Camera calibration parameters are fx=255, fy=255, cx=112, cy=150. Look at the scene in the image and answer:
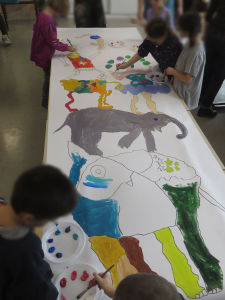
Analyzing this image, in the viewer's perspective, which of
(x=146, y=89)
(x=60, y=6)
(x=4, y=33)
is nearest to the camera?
(x=60, y=6)

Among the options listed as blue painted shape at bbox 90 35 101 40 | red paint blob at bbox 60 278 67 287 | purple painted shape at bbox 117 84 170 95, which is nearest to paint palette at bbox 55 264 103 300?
red paint blob at bbox 60 278 67 287

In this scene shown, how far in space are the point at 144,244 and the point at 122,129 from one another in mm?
552

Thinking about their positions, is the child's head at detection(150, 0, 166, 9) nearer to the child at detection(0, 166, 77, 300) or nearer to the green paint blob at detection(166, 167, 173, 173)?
the child at detection(0, 166, 77, 300)

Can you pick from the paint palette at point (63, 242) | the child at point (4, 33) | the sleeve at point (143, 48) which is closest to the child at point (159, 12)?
the paint palette at point (63, 242)

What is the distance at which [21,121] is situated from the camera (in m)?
1.99

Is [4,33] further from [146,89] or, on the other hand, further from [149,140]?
[149,140]

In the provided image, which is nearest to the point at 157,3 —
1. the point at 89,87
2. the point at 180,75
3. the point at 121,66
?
the point at 180,75

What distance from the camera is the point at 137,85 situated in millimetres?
1465

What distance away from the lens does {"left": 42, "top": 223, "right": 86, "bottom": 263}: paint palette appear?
775 mm

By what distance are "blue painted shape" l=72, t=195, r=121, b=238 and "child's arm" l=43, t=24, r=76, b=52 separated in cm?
106

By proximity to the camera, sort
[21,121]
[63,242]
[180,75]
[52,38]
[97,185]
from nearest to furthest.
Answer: [63,242] < [97,185] < [180,75] < [52,38] < [21,121]

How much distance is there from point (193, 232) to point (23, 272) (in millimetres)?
530

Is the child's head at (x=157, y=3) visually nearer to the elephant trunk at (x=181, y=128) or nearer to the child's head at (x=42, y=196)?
the child's head at (x=42, y=196)

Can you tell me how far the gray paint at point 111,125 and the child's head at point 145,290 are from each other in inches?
22.3
